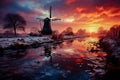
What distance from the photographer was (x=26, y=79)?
11578 mm

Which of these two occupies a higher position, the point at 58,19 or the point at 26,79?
the point at 58,19

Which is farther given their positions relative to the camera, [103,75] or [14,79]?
[103,75]

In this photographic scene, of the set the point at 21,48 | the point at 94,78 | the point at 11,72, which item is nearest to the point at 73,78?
the point at 94,78

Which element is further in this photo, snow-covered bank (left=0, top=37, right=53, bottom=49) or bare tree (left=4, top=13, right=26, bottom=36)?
bare tree (left=4, top=13, right=26, bottom=36)

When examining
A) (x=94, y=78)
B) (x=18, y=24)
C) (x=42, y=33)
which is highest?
(x=18, y=24)

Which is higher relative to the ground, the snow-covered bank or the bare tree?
the bare tree

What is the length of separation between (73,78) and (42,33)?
4853cm

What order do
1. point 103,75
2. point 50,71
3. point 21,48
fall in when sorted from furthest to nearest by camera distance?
1. point 21,48
2. point 50,71
3. point 103,75

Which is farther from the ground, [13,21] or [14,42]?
[13,21]

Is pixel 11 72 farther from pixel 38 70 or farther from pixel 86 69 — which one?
pixel 86 69

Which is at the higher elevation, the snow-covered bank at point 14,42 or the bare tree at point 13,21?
the bare tree at point 13,21

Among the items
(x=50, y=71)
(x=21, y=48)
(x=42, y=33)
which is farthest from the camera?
(x=42, y=33)

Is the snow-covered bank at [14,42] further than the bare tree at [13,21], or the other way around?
the bare tree at [13,21]

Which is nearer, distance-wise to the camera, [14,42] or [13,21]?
[14,42]
